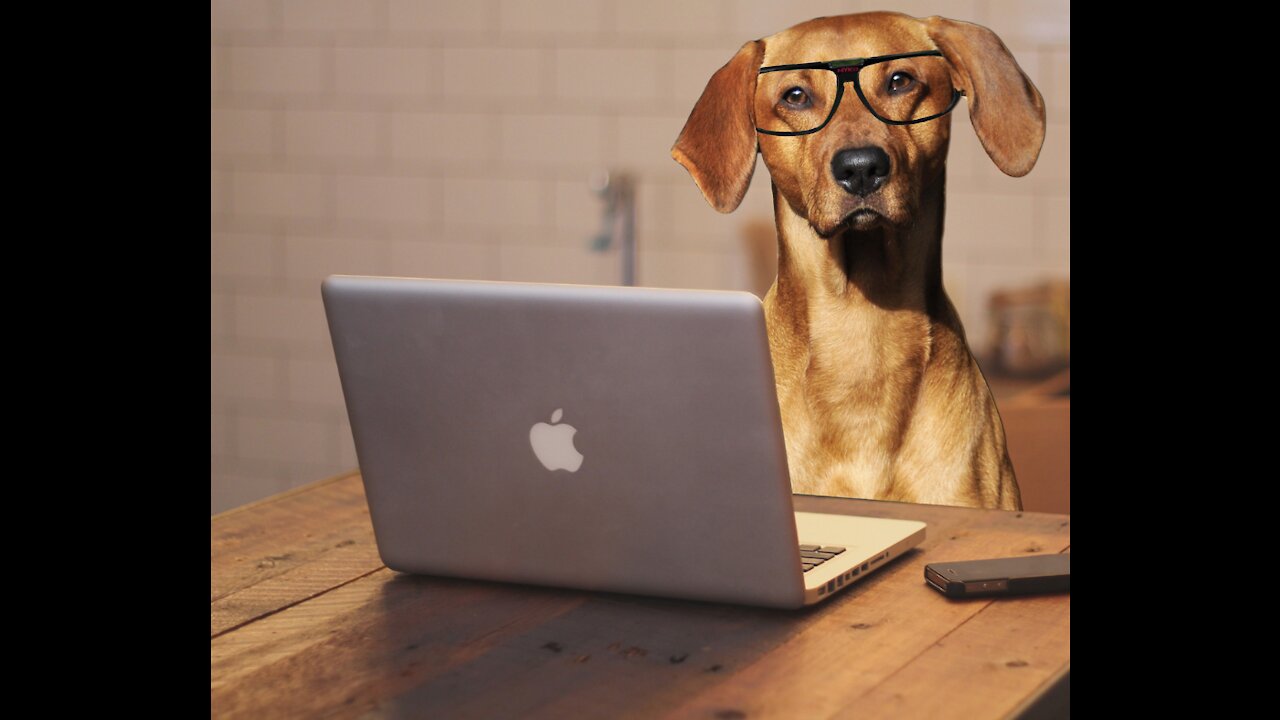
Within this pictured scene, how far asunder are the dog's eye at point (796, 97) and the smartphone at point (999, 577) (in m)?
0.63

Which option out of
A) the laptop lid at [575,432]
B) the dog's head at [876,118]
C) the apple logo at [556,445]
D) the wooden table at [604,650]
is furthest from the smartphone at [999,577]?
the dog's head at [876,118]

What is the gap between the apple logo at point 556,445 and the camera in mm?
1249

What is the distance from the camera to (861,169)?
5.53 feet

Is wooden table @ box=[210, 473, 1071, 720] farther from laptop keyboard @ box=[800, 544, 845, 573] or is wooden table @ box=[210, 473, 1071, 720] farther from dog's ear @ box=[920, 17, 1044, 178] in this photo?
dog's ear @ box=[920, 17, 1044, 178]

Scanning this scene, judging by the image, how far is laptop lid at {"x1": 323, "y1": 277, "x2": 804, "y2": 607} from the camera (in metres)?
1.18

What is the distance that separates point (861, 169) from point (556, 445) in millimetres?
619

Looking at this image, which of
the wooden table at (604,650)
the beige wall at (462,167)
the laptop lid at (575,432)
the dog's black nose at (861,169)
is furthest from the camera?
the beige wall at (462,167)

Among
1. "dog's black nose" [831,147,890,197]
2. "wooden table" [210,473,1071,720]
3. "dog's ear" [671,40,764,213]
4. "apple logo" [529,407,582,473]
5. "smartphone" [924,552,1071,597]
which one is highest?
"dog's ear" [671,40,764,213]

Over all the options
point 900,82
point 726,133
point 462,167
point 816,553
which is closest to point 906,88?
point 900,82

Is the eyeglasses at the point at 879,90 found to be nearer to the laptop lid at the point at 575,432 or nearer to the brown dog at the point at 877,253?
the brown dog at the point at 877,253

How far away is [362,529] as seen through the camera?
1.63 m

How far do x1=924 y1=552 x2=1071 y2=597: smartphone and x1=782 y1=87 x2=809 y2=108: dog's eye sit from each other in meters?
0.63

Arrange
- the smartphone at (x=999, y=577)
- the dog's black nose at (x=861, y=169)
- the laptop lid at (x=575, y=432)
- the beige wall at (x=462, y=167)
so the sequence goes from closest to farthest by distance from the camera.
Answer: the laptop lid at (x=575, y=432)
the smartphone at (x=999, y=577)
the dog's black nose at (x=861, y=169)
the beige wall at (x=462, y=167)

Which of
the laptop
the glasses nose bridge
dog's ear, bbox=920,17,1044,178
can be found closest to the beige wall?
dog's ear, bbox=920,17,1044,178
